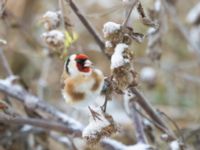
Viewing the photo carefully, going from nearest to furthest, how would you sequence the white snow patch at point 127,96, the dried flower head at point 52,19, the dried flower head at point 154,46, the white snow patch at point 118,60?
the white snow patch at point 118,60 < the white snow patch at point 127,96 < the dried flower head at point 52,19 < the dried flower head at point 154,46

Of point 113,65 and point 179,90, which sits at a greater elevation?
point 179,90

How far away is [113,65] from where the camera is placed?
23.3 inches

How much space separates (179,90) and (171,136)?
1504mm

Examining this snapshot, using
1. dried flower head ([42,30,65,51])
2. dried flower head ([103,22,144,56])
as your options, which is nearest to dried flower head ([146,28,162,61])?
dried flower head ([42,30,65,51])

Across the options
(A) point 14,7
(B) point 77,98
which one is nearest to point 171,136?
(B) point 77,98

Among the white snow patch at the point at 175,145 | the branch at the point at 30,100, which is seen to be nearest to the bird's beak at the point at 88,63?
the white snow patch at the point at 175,145

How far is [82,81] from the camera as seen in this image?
2.32ft

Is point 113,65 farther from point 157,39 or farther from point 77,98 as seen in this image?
point 157,39

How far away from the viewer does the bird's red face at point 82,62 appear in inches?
27.2

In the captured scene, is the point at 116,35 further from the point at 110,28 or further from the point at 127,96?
the point at 127,96

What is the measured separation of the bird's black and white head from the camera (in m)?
0.69

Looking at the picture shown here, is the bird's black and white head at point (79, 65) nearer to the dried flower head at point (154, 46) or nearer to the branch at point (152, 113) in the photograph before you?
the branch at point (152, 113)

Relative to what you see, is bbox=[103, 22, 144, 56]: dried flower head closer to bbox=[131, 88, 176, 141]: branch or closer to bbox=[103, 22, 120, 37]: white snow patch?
bbox=[103, 22, 120, 37]: white snow patch

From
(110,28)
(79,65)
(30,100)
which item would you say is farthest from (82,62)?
(30,100)
